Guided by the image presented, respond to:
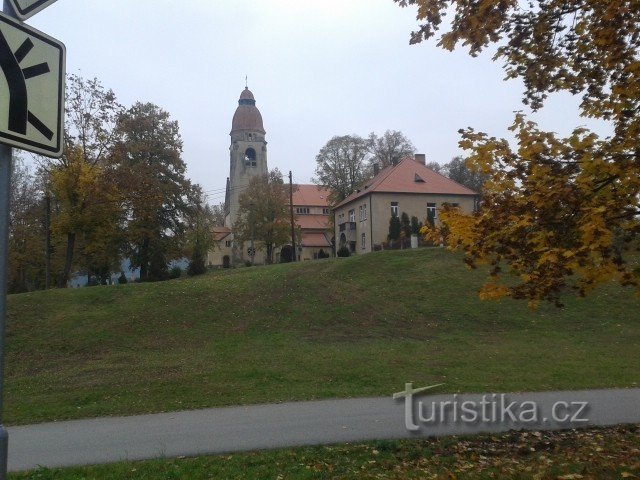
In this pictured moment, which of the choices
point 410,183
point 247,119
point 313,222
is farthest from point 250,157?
point 410,183

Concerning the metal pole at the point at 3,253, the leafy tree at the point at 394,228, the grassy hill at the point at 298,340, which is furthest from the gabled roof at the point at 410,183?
the metal pole at the point at 3,253

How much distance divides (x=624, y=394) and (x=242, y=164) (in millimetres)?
80215

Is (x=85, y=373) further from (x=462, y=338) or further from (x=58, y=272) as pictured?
(x=58, y=272)

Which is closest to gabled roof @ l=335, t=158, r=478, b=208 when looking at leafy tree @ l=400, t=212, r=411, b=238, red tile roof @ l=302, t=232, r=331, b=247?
leafy tree @ l=400, t=212, r=411, b=238

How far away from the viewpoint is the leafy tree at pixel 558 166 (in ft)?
20.2

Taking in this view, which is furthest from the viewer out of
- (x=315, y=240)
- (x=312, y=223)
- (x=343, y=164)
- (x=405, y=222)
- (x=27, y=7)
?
(x=312, y=223)

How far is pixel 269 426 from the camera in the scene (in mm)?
9695

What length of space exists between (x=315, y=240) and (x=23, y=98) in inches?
3147

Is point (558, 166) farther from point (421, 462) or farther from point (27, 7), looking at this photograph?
point (27, 7)

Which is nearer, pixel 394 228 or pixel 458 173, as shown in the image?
pixel 394 228

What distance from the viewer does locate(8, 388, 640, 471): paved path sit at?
27.5 ft

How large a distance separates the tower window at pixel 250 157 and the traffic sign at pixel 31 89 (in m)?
87.8

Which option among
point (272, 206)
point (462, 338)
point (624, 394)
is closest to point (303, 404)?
point (624, 394)

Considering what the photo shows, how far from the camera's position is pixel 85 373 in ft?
55.8
